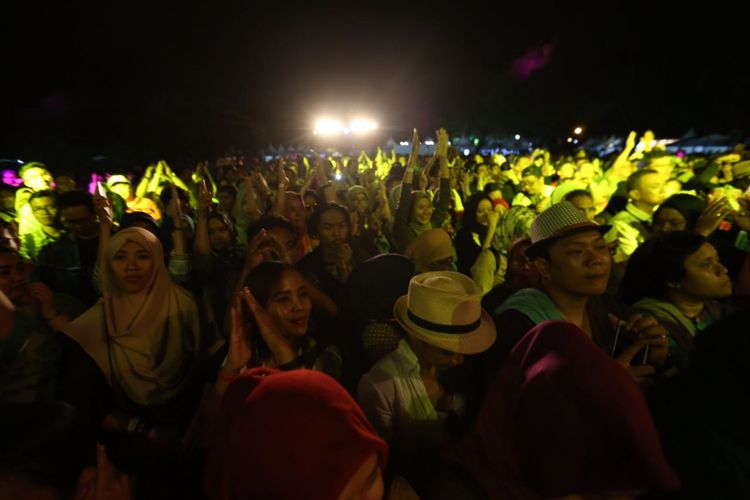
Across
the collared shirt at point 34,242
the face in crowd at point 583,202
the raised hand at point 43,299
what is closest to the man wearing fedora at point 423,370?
the raised hand at point 43,299

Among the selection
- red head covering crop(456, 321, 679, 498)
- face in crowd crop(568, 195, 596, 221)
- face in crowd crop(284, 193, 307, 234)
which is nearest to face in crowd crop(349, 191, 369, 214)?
face in crowd crop(284, 193, 307, 234)

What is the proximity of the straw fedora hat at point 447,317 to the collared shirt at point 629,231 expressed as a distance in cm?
322

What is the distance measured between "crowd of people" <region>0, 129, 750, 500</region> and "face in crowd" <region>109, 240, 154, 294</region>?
11 millimetres

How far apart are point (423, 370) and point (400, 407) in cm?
23

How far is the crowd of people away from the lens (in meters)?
1.11

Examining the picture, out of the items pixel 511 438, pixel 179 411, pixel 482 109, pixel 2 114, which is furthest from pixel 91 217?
pixel 482 109

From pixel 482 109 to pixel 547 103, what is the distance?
737 centimetres

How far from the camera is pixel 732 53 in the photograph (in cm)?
2838

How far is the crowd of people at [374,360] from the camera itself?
111cm

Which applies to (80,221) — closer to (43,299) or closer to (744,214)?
(43,299)

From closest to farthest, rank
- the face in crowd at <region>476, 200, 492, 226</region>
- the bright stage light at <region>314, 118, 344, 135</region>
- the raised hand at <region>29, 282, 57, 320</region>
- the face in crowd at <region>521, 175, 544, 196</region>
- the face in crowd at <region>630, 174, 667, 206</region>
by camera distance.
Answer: the raised hand at <region>29, 282, 57, 320</region>
the face in crowd at <region>630, 174, 667, 206</region>
the face in crowd at <region>476, 200, 492, 226</region>
the face in crowd at <region>521, 175, 544, 196</region>
the bright stage light at <region>314, 118, 344, 135</region>

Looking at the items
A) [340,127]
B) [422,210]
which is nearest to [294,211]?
[422,210]

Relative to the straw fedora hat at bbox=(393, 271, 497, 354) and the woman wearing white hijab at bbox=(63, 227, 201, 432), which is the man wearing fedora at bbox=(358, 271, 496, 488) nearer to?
the straw fedora hat at bbox=(393, 271, 497, 354)

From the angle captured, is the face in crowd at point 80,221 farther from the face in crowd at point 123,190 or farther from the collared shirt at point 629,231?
the collared shirt at point 629,231
